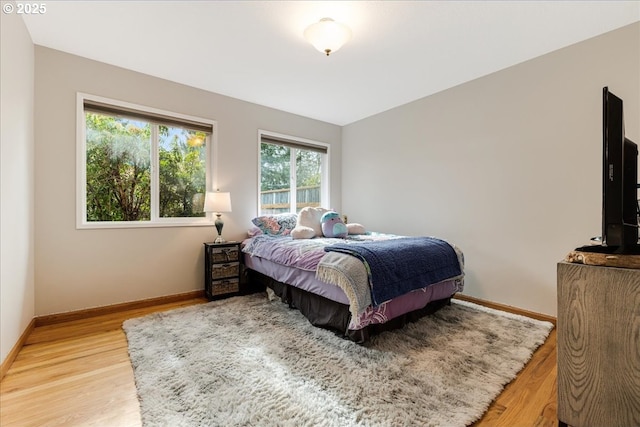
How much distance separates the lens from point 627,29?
2.28 metres

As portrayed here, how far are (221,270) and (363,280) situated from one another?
188 centimetres

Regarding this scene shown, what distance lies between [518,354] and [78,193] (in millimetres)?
3968

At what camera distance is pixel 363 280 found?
6.77 ft

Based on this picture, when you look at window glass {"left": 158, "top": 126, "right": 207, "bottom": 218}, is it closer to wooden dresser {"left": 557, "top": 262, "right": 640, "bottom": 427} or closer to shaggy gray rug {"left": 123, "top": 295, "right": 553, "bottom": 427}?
shaggy gray rug {"left": 123, "top": 295, "right": 553, "bottom": 427}

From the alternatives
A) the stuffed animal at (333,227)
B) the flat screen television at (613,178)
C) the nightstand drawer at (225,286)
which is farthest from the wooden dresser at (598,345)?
the nightstand drawer at (225,286)

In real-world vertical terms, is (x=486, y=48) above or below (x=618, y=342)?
above

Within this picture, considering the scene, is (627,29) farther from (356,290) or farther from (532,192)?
(356,290)

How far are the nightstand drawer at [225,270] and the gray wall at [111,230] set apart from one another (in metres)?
0.36

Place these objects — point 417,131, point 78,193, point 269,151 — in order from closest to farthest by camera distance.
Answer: point 78,193, point 417,131, point 269,151

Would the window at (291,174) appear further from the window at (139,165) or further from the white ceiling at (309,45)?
the white ceiling at (309,45)

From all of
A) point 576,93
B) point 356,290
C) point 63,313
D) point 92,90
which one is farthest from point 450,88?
point 63,313

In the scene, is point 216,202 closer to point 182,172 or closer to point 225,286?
point 182,172

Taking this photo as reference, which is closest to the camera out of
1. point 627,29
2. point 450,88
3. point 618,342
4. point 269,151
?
point 618,342

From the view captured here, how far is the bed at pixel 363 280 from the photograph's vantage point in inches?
81.8
